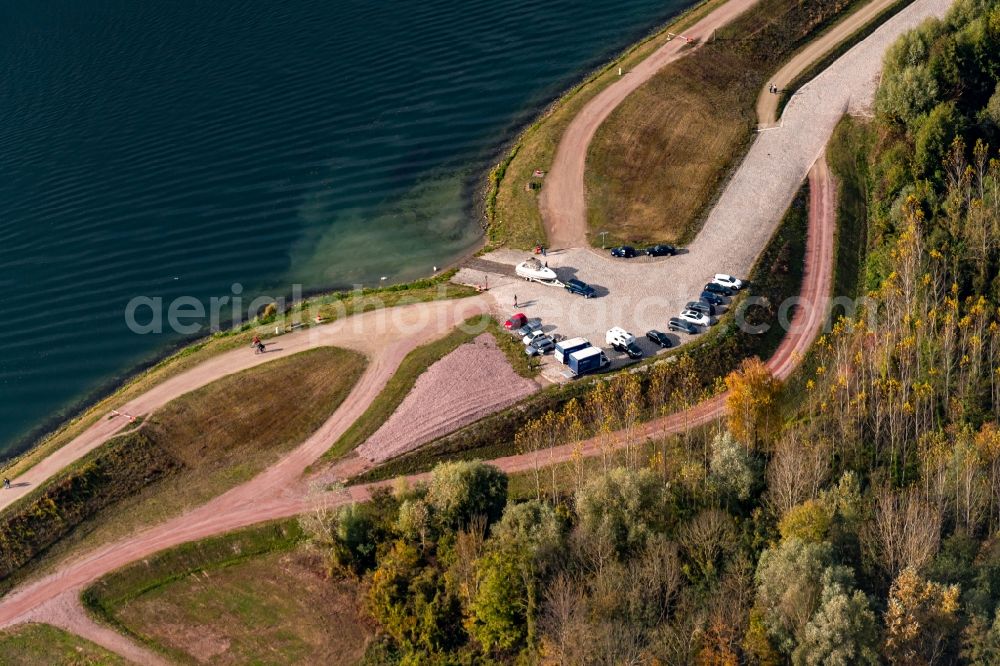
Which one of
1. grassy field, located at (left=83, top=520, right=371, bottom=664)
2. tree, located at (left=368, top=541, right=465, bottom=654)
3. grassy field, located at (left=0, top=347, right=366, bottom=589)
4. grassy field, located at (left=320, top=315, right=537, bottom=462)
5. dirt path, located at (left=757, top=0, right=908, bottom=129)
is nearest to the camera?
tree, located at (left=368, top=541, right=465, bottom=654)

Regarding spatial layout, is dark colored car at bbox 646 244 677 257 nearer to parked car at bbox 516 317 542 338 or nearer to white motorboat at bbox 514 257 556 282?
white motorboat at bbox 514 257 556 282

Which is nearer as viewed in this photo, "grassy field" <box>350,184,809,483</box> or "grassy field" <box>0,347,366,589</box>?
"grassy field" <box>0,347,366,589</box>

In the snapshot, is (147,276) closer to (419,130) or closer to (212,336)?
(212,336)

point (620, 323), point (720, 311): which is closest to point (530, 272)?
point (620, 323)

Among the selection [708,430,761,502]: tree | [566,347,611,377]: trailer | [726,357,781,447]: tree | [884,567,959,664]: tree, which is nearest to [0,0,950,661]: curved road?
[726,357,781,447]: tree

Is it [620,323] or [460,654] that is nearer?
[460,654]

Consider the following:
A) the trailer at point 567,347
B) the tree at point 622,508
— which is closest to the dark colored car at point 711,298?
the trailer at point 567,347
